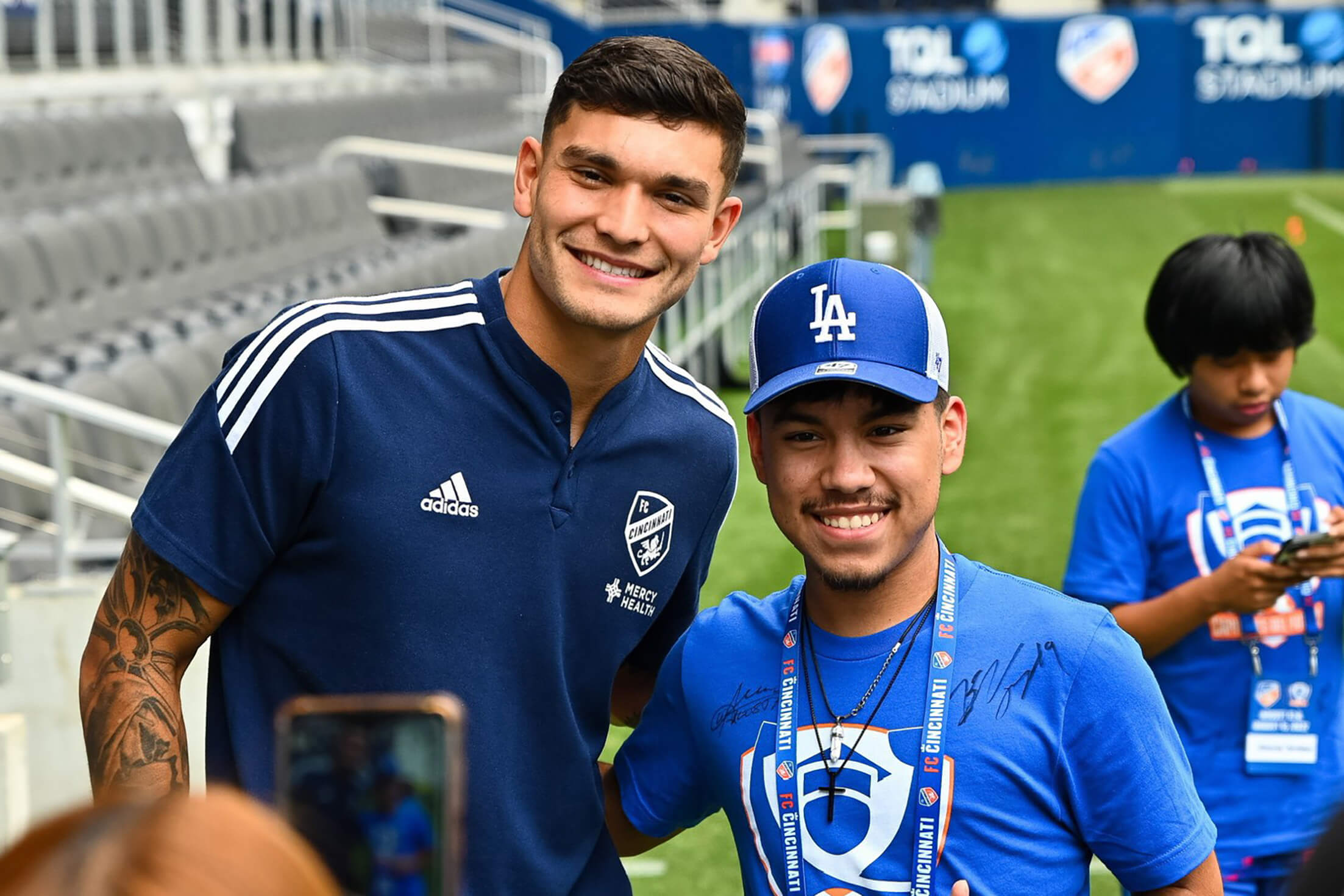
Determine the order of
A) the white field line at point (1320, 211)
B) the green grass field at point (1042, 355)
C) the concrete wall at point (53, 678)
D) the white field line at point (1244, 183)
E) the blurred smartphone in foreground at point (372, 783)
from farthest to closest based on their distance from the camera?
the white field line at point (1244, 183) → the white field line at point (1320, 211) → the green grass field at point (1042, 355) → the concrete wall at point (53, 678) → the blurred smartphone in foreground at point (372, 783)

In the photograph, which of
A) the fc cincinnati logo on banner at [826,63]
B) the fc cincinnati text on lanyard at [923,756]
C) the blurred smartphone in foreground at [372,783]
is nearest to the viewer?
the blurred smartphone in foreground at [372,783]

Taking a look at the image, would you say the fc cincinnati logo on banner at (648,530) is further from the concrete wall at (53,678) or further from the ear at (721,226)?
the concrete wall at (53,678)

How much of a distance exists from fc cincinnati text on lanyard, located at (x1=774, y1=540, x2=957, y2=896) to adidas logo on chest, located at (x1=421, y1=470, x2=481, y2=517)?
42 cm

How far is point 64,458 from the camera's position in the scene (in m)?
4.02

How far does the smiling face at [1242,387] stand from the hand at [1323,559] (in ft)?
0.83

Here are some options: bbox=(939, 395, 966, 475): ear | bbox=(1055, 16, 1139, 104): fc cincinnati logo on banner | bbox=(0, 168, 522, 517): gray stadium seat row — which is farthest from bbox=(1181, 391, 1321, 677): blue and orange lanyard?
bbox=(1055, 16, 1139, 104): fc cincinnati logo on banner

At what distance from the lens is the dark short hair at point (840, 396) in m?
1.80

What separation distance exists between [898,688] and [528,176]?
2.95ft

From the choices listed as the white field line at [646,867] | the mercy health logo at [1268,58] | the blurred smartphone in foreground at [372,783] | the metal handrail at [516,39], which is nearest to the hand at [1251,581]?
the blurred smartphone in foreground at [372,783]

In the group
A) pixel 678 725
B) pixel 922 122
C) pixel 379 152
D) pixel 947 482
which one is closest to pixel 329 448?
pixel 678 725

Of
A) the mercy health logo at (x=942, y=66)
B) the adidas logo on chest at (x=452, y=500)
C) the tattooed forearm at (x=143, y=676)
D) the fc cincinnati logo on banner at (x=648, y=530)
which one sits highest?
the mercy health logo at (x=942, y=66)

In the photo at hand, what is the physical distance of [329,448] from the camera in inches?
75.4

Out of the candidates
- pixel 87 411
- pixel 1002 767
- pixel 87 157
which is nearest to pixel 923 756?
pixel 1002 767
